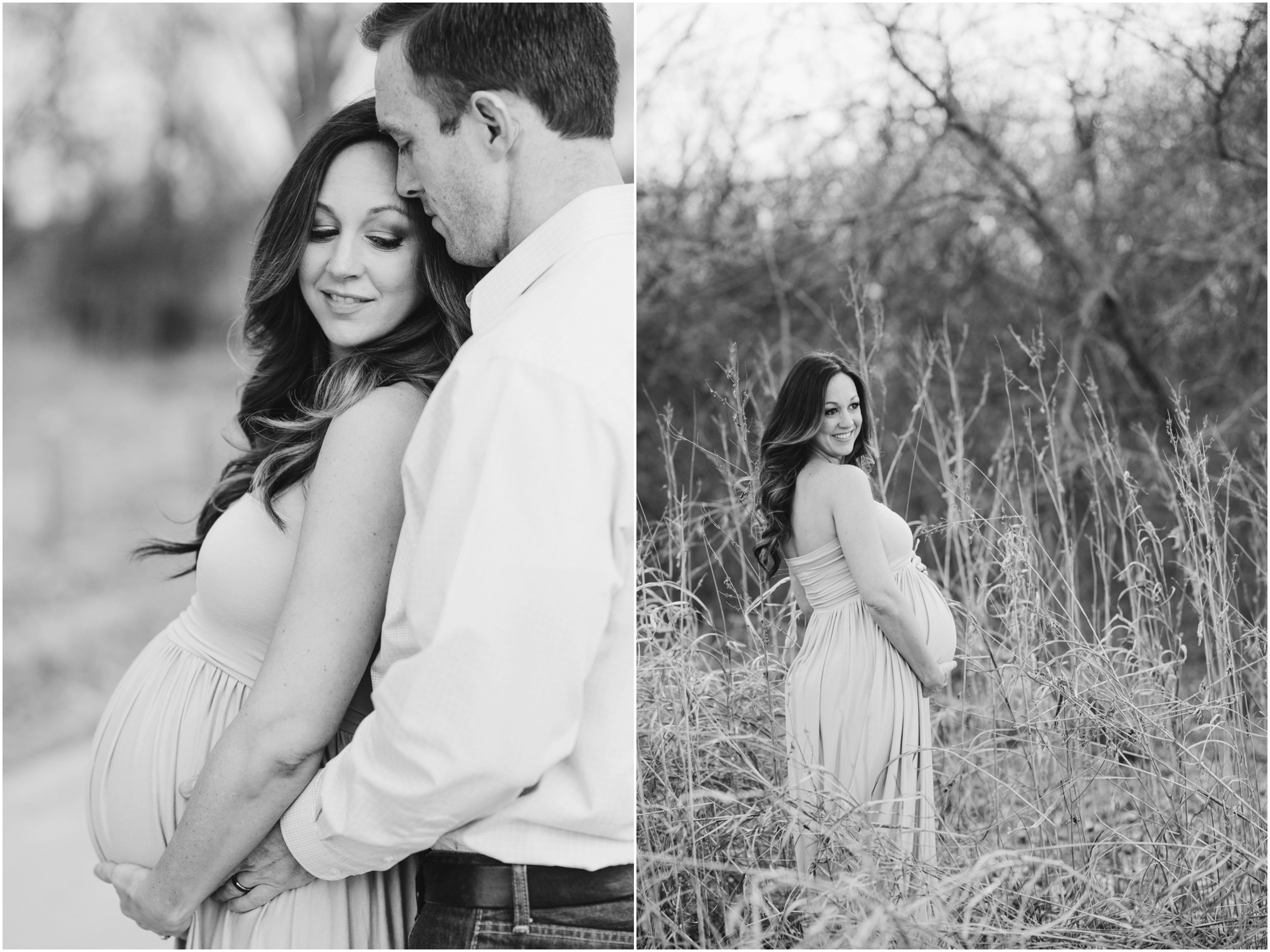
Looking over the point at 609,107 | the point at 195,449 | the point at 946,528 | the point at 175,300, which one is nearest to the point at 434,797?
the point at 609,107

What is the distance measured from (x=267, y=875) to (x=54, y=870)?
2363 millimetres

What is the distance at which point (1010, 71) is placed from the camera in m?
3.17

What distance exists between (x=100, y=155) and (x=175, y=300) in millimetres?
2892

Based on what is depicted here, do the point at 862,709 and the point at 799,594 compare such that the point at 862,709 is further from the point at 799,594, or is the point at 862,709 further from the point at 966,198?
the point at 966,198

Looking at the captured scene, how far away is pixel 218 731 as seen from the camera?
181 cm

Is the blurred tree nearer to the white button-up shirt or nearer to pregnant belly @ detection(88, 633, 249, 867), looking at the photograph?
pregnant belly @ detection(88, 633, 249, 867)

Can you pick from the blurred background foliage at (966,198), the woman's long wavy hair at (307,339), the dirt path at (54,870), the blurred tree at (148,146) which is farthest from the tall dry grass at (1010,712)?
the blurred tree at (148,146)

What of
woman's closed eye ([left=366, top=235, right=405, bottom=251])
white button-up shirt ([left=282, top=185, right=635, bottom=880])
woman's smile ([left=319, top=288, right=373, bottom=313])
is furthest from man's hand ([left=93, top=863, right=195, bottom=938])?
woman's closed eye ([left=366, top=235, right=405, bottom=251])

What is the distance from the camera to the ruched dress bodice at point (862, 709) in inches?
83.3

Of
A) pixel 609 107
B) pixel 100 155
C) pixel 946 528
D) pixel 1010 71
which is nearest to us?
pixel 609 107

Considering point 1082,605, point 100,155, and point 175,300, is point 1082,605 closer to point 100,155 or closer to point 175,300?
point 100,155

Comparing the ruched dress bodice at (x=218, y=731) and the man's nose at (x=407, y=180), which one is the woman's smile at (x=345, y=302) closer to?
the man's nose at (x=407, y=180)

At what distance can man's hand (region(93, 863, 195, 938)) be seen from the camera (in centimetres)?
172

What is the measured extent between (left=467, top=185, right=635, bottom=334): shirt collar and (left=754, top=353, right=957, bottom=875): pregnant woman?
0.70 m
